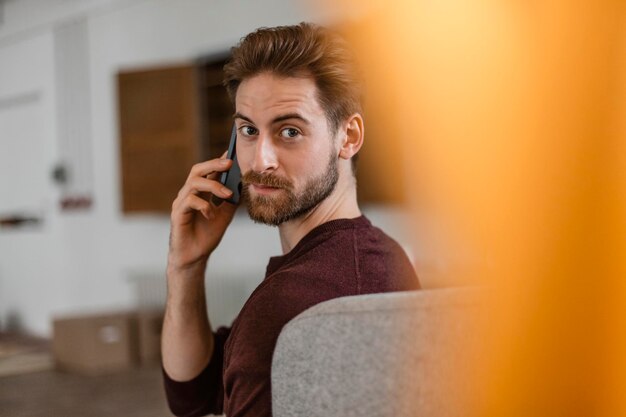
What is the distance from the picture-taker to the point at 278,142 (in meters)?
0.77

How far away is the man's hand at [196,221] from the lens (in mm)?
906

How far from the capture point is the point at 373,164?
12.2 ft

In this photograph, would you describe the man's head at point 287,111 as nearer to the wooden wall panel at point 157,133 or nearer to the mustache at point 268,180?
the mustache at point 268,180

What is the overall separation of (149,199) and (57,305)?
1824 millimetres

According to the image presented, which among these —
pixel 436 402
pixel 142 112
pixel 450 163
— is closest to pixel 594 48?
pixel 450 163

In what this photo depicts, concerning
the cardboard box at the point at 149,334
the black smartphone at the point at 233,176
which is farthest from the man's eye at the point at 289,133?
the cardboard box at the point at 149,334

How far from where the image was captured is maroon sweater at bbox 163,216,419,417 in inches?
26.6

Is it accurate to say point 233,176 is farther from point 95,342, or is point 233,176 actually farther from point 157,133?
point 157,133

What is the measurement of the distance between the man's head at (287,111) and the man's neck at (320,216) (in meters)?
0.04

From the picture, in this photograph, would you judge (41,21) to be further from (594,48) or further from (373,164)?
(594,48)

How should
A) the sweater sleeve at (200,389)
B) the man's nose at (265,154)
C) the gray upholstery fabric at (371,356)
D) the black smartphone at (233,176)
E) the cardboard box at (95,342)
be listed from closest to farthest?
the gray upholstery fabric at (371,356), the man's nose at (265,154), the black smartphone at (233,176), the sweater sleeve at (200,389), the cardboard box at (95,342)

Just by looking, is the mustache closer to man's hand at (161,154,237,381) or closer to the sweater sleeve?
man's hand at (161,154,237,381)

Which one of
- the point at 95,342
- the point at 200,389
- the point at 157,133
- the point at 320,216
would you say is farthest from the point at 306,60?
the point at 157,133

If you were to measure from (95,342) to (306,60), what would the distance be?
13.2ft
